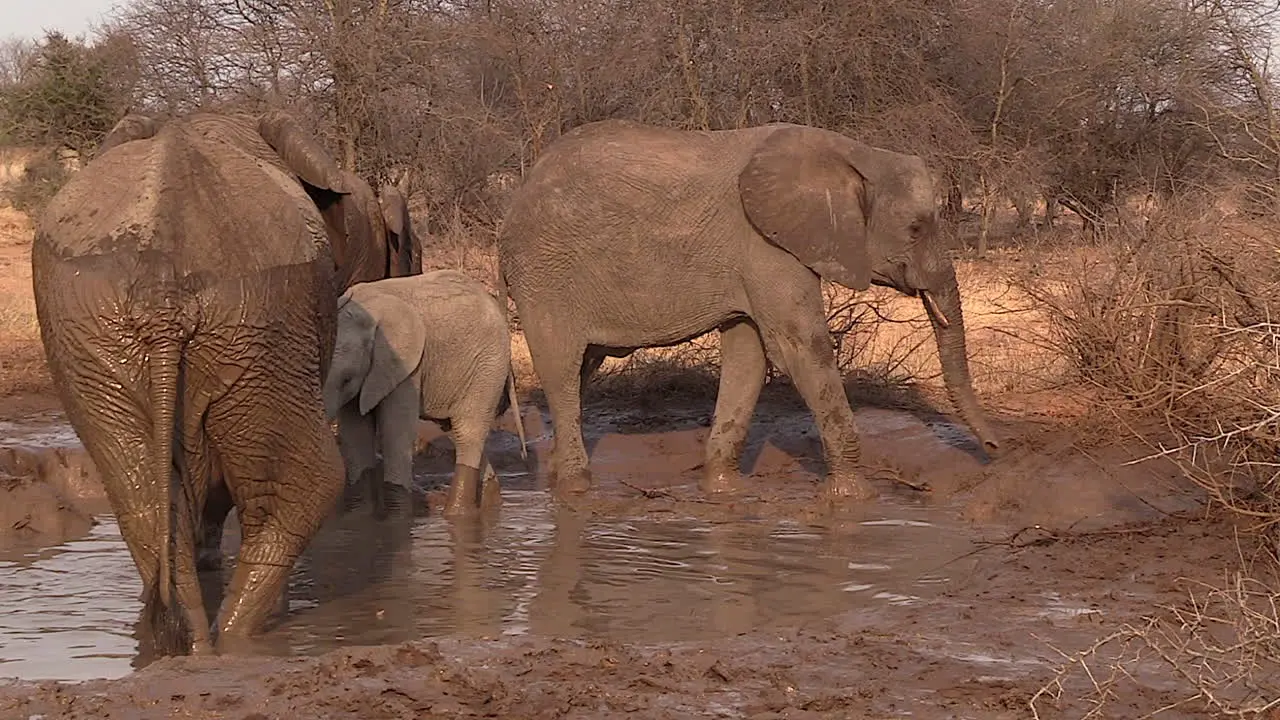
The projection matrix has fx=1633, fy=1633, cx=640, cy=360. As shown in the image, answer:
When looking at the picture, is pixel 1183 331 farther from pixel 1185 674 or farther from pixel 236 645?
pixel 236 645

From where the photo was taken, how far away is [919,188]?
346 inches

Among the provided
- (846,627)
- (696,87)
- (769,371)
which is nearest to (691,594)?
(846,627)

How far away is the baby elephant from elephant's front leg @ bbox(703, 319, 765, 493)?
1217 mm

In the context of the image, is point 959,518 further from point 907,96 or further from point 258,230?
point 907,96

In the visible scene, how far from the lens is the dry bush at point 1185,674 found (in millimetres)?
3883

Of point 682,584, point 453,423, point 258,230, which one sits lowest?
point 682,584

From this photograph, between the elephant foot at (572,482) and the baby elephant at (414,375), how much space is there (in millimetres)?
430

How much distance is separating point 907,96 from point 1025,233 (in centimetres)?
243

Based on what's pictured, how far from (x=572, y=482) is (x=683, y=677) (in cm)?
424

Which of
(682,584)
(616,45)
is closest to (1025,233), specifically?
(616,45)

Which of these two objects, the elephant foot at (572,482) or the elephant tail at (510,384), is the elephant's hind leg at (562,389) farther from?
the elephant tail at (510,384)

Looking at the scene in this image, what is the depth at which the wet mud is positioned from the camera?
4.43m

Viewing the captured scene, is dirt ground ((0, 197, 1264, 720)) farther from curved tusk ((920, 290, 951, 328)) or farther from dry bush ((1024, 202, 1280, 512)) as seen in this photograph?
curved tusk ((920, 290, 951, 328))

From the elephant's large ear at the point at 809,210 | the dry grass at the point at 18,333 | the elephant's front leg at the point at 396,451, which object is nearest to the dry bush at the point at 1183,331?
the elephant's large ear at the point at 809,210
